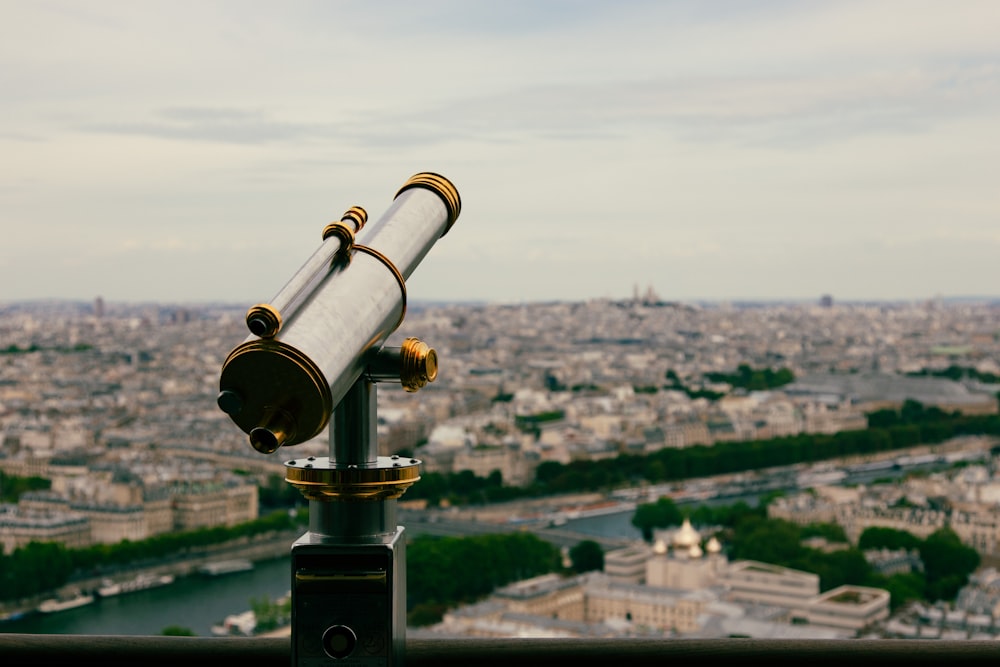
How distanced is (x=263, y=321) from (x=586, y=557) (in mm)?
14413

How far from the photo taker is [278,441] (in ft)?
1.44

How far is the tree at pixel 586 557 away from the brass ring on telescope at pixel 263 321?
14339 millimetres

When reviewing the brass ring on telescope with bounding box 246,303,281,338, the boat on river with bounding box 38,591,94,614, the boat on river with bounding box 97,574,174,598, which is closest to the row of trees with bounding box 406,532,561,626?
the boat on river with bounding box 97,574,174,598

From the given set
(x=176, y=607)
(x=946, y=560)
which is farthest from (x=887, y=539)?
(x=176, y=607)

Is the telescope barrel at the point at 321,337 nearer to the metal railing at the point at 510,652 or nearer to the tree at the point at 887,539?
the metal railing at the point at 510,652

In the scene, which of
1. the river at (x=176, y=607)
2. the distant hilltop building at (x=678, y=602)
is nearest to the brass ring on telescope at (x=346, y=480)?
the distant hilltop building at (x=678, y=602)

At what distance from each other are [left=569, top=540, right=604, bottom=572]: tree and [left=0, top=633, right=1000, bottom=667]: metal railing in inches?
554

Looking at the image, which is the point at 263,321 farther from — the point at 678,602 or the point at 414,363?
the point at 678,602

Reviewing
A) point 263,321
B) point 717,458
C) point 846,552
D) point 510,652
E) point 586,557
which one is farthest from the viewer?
point 717,458

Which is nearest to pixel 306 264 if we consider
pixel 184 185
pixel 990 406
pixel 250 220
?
pixel 250 220

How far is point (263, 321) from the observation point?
1.42ft

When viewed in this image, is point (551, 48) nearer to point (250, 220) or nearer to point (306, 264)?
point (306, 264)

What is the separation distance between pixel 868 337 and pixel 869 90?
11987 mm

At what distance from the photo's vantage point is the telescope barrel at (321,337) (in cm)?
44
